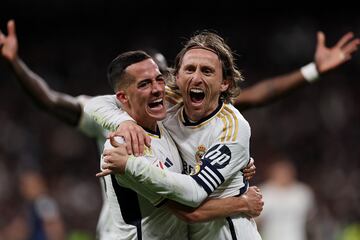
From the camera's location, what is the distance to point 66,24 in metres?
20.2

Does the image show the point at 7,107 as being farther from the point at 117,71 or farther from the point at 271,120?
the point at 117,71

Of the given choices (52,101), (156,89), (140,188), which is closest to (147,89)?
(156,89)

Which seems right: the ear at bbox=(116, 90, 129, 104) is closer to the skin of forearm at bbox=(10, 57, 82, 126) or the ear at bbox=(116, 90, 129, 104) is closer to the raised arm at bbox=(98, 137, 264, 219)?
the raised arm at bbox=(98, 137, 264, 219)

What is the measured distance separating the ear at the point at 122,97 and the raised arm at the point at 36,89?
1.35 m

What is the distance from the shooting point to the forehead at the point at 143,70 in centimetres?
473

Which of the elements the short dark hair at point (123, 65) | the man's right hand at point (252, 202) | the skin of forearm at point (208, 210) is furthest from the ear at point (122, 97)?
the man's right hand at point (252, 202)

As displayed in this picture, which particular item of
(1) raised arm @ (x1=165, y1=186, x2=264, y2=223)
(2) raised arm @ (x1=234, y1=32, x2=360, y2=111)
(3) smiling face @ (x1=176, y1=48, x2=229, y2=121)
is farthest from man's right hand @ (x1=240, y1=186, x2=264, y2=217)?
(2) raised arm @ (x1=234, y1=32, x2=360, y2=111)

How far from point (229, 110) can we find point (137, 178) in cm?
80

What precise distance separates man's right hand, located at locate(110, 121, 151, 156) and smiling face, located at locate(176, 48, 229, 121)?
451 millimetres

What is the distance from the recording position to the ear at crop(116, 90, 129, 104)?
4844mm

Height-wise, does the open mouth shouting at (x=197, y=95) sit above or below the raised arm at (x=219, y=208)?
above

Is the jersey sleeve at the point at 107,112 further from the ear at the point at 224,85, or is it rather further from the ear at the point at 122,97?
the ear at the point at 224,85

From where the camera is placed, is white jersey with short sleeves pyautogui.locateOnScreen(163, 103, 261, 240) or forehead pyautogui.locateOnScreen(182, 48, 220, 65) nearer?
white jersey with short sleeves pyautogui.locateOnScreen(163, 103, 261, 240)

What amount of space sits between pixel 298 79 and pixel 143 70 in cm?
184
